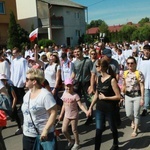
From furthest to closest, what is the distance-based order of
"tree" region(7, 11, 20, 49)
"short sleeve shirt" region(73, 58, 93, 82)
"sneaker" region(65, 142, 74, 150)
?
1. "tree" region(7, 11, 20, 49)
2. "short sleeve shirt" region(73, 58, 93, 82)
3. "sneaker" region(65, 142, 74, 150)

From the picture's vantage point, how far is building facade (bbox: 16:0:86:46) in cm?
4581

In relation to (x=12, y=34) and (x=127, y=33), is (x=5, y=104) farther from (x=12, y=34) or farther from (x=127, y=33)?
(x=127, y=33)

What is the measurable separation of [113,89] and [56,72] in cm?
261

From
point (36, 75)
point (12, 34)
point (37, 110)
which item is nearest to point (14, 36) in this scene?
point (12, 34)

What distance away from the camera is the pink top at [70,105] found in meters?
5.55

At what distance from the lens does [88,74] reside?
7.21m

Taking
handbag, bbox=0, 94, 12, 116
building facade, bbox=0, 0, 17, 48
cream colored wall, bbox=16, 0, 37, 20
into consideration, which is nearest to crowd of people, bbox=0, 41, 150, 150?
handbag, bbox=0, 94, 12, 116

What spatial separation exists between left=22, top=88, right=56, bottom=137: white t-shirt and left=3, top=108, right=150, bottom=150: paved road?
2.05 m

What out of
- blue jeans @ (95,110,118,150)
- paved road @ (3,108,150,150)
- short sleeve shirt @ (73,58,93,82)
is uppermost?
short sleeve shirt @ (73,58,93,82)

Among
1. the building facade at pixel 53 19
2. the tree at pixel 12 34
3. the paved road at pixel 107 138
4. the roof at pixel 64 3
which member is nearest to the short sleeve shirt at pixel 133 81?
the paved road at pixel 107 138

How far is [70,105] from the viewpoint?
18.5ft

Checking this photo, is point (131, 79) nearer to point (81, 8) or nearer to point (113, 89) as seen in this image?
point (113, 89)

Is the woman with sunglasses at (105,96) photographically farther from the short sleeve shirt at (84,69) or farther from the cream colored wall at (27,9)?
the cream colored wall at (27,9)

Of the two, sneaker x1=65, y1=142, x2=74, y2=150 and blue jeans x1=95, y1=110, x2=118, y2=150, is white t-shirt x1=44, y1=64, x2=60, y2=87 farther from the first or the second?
blue jeans x1=95, y1=110, x2=118, y2=150
